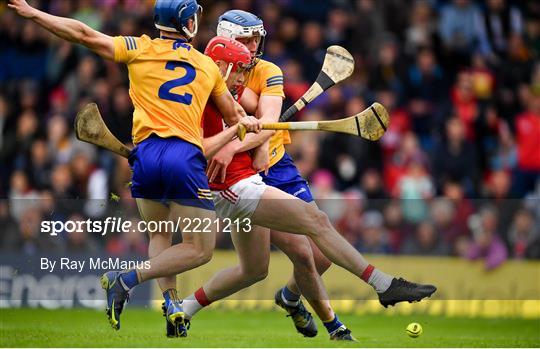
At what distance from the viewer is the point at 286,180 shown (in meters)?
10.3

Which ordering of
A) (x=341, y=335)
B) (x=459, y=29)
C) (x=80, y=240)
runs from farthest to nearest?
(x=459, y=29)
(x=80, y=240)
(x=341, y=335)

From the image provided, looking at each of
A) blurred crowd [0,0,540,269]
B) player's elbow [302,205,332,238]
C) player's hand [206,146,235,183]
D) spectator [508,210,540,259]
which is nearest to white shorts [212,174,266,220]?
player's hand [206,146,235,183]

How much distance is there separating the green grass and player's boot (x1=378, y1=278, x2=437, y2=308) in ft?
1.31

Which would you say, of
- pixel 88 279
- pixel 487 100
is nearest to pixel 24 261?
pixel 88 279

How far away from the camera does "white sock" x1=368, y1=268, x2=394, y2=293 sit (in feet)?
31.4

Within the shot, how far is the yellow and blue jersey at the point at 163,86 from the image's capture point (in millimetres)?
8984

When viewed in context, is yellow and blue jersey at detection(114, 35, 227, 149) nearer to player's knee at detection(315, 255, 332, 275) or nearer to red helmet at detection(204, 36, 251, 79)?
red helmet at detection(204, 36, 251, 79)

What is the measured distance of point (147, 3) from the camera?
17.8 meters

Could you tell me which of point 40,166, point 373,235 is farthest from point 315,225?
point 40,166

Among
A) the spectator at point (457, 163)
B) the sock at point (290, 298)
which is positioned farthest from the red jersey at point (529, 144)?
the sock at point (290, 298)

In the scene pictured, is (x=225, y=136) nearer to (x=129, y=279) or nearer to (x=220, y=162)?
(x=220, y=162)

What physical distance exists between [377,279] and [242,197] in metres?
1.15

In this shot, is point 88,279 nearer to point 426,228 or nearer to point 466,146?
point 426,228

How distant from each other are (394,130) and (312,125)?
7.03 m
